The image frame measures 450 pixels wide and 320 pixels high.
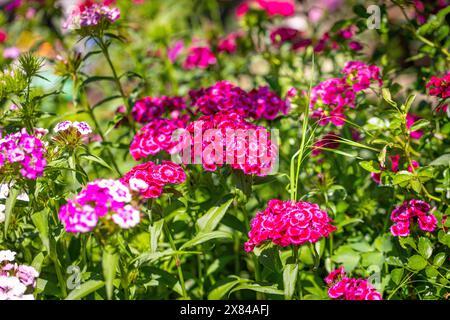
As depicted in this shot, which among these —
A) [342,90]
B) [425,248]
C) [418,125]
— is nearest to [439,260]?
[425,248]

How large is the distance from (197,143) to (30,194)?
2.03ft

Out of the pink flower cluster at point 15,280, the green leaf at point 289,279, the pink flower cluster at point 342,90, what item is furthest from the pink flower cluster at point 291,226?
the pink flower cluster at point 15,280

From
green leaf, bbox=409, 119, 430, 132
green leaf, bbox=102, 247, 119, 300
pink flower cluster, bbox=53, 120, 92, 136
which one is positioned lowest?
green leaf, bbox=102, 247, 119, 300

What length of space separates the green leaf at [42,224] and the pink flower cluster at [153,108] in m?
0.82

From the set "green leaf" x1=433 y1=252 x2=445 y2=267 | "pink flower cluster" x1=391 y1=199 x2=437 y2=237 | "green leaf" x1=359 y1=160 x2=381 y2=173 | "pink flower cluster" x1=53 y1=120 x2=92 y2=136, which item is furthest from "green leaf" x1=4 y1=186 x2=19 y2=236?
"green leaf" x1=433 y1=252 x2=445 y2=267

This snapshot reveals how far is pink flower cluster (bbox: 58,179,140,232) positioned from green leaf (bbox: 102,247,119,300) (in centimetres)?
11

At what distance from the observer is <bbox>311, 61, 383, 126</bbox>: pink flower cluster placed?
2500 millimetres

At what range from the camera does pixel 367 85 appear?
2486 mm

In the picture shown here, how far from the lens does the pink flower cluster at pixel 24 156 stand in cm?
184

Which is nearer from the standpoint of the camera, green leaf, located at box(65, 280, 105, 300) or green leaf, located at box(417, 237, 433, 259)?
green leaf, located at box(65, 280, 105, 300)

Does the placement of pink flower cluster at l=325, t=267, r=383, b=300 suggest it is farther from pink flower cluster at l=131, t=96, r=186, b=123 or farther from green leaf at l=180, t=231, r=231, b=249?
pink flower cluster at l=131, t=96, r=186, b=123

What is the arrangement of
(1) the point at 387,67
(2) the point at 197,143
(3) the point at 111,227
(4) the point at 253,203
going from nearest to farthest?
1. (3) the point at 111,227
2. (2) the point at 197,143
3. (1) the point at 387,67
4. (4) the point at 253,203

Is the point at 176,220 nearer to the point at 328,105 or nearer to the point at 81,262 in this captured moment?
the point at 81,262
